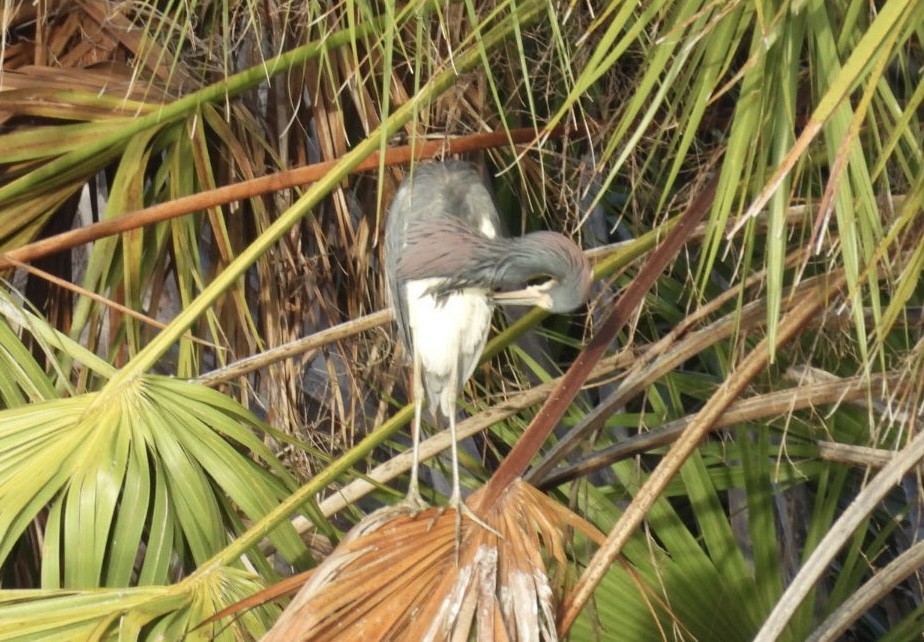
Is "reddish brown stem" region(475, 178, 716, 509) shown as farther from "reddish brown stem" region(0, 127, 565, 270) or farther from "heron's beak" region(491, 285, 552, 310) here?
"reddish brown stem" region(0, 127, 565, 270)

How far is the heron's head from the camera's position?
1848 mm

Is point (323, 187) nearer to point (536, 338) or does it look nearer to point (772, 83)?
point (772, 83)

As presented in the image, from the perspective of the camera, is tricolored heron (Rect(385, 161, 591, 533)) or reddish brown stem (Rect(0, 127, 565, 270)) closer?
tricolored heron (Rect(385, 161, 591, 533))

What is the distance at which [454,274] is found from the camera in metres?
2.00

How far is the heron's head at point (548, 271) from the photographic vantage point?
6.06 ft

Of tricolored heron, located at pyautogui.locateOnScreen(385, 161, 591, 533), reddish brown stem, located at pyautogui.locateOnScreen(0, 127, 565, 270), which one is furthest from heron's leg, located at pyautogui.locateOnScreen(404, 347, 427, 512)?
reddish brown stem, located at pyautogui.locateOnScreen(0, 127, 565, 270)

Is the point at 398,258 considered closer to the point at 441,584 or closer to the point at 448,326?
the point at 448,326

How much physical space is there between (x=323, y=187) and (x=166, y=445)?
0.45 meters

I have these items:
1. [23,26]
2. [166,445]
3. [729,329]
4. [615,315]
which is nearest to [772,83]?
[615,315]

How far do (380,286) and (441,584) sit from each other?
133 cm

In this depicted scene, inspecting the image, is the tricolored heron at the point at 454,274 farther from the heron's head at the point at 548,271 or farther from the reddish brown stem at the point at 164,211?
the reddish brown stem at the point at 164,211

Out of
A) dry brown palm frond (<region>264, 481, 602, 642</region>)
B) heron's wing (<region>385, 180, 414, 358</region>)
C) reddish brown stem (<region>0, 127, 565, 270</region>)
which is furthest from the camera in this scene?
heron's wing (<region>385, 180, 414, 358</region>)

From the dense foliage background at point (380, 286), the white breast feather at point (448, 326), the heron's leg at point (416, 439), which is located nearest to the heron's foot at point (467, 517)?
the dense foliage background at point (380, 286)

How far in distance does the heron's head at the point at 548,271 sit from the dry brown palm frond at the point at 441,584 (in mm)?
410
